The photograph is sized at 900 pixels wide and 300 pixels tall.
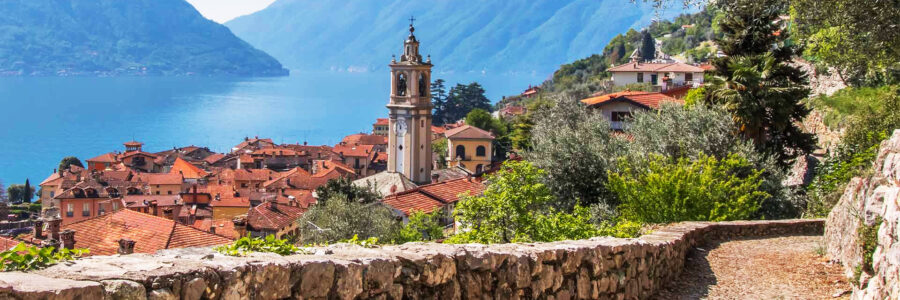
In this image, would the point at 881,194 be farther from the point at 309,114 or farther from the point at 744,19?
the point at 309,114

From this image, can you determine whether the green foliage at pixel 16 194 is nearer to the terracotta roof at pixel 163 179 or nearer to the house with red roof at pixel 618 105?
the terracotta roof at pixel 163 179

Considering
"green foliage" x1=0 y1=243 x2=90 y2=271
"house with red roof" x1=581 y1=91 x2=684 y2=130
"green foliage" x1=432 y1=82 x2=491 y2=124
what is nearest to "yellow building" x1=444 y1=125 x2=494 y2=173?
"house with red roof" x1=581 y1=91 x2=684 y2=130

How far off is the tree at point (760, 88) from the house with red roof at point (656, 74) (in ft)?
112

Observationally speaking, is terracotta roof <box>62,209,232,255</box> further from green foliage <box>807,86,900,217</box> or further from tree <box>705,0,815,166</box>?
green foliage <box>807,86,900,217</box>

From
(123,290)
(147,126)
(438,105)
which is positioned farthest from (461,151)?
(147,126)

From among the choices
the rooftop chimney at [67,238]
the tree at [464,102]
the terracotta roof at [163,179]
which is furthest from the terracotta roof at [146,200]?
the tree at [464,102]

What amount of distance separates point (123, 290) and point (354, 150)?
76.0 meters

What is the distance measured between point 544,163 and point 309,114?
539 ft

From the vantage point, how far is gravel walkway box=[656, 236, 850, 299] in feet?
23.0

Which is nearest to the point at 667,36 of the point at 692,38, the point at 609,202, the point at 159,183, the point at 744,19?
the point at 692,38

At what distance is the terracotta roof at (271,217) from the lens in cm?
3366

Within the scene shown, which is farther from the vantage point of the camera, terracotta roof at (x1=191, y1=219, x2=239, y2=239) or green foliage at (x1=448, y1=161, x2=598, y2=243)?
terracotta roof at (x1=191, y1=219, x2=239, y2=239)

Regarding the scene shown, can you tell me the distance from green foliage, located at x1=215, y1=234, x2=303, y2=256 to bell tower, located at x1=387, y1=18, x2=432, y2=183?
46117 mm

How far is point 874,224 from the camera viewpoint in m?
6.39
